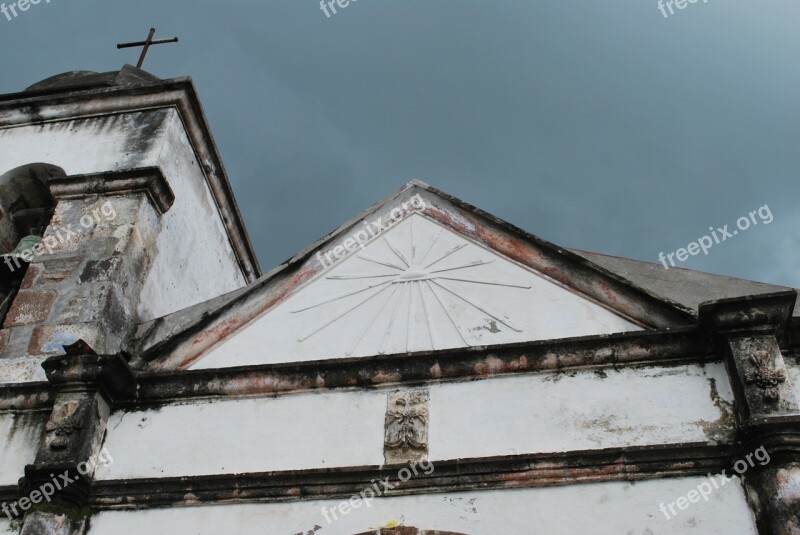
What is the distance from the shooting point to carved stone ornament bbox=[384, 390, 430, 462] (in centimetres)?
577

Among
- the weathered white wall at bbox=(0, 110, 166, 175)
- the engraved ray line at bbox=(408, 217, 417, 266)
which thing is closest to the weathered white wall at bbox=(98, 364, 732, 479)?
the engraved ray line at bbox=(408, 217, 417, 266)

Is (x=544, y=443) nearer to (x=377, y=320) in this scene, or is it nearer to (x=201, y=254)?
(x=377, y=320)

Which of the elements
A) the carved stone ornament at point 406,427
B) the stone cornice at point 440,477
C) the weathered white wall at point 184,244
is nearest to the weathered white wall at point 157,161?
the weathered white wall at point 184,244

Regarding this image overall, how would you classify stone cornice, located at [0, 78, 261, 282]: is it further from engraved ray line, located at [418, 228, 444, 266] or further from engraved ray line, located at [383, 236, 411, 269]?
engraved ray line, located at [418, 228, 444, 266]

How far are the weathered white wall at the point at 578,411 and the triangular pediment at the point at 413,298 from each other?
43cm

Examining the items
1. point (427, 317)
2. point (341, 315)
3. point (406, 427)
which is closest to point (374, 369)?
point (406, 427)

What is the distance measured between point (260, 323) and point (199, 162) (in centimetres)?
294

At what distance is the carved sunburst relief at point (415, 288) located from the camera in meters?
6.54

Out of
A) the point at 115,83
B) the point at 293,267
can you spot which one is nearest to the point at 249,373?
the point at 293,267

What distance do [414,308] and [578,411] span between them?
151 centimetres

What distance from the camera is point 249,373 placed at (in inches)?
252

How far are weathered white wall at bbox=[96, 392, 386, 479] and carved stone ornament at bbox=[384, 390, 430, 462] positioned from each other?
67 mm

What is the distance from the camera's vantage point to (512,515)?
534 centimetres

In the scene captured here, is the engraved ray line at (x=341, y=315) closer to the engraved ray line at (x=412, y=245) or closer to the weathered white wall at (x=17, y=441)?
the engraved ray line at (x=412, y=245)
